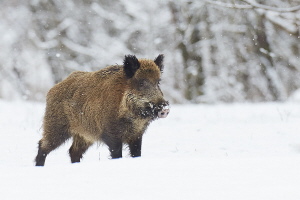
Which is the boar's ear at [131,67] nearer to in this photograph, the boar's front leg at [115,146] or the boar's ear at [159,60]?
the boar's ear at [159,60]

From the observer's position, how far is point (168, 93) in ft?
80.7

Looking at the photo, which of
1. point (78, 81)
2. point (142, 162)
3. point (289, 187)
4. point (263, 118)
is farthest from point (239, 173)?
point (263, 118)

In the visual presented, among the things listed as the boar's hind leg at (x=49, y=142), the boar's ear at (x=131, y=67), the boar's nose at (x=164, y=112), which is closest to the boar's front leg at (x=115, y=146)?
the boar's nose at (x=164, y=112)

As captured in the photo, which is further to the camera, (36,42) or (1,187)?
(36,42)

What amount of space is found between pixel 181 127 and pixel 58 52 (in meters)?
15.4

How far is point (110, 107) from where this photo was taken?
628 cm

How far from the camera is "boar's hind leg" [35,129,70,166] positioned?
7.09m

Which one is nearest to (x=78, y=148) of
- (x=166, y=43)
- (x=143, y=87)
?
(x=143, y=87)

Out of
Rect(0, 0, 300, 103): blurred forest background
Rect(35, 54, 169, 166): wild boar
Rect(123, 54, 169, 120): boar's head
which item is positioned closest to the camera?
Rect(123, 54, 169, 120): boar's head

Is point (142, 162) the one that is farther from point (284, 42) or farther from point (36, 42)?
point (36, 42)

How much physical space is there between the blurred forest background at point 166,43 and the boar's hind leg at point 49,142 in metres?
14.5

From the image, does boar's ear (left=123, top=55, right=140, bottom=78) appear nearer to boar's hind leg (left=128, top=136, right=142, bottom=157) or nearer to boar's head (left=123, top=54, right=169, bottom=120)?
boar's head (left=123, top=54, right=169, bottom=120)

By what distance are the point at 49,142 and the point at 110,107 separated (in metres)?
1.43

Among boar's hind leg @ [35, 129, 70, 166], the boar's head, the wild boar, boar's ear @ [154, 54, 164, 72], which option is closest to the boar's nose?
the wild boar
